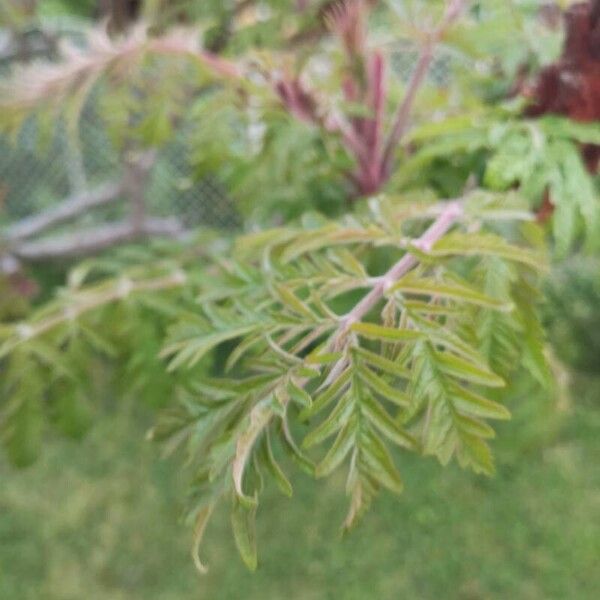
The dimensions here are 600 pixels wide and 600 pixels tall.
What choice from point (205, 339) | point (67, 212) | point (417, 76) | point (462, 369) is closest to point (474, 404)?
point (462, 369)

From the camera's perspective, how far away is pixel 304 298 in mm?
832

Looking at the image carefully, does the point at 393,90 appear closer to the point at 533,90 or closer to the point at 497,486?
the point at 533,90

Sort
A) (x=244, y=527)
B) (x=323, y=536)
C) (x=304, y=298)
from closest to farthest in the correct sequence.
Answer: (x=244, y=527), (x=304, y=298), (x=323, y=536)

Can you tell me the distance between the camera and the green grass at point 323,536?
1677mm

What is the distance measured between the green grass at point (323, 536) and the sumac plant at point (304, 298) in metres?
0.34

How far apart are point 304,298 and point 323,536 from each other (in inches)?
44.9

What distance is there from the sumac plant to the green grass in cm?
34

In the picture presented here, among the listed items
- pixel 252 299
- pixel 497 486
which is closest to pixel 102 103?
pixel 252 299

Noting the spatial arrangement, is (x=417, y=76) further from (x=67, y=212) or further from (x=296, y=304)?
(x=67, y=212)

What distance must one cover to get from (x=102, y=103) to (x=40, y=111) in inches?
5.2

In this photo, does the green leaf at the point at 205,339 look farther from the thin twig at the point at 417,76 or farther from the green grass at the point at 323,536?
the green grass at the point at 323,536

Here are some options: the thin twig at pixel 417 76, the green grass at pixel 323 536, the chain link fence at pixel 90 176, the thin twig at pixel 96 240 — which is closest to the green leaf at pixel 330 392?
the thin twig at pixel 417 76

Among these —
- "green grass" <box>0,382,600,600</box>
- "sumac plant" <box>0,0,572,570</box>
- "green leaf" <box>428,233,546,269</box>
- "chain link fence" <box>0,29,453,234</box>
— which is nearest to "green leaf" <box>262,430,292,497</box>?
"sumac plant" <box>0,0,572,570</box>

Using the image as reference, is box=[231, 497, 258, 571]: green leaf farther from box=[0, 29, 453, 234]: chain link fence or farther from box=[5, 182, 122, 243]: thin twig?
box=[0, 29, 453, 234]: chain link fence
